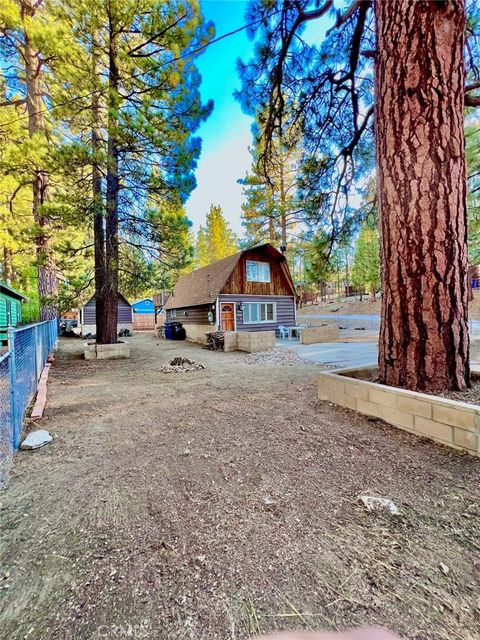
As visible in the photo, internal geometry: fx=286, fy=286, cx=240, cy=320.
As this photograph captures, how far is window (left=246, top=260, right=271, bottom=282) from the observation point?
52.2ft

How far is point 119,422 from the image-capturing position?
11.9 ft

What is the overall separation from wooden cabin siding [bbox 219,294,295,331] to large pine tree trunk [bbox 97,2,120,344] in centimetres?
632

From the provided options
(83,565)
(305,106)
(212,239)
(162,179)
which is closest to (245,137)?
(162,179)

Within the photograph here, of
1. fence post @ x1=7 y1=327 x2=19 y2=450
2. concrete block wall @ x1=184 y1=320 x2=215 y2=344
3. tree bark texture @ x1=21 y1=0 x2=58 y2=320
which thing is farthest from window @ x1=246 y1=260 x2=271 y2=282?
fence post @ x1=7 y1=327 x2=19 y2=450

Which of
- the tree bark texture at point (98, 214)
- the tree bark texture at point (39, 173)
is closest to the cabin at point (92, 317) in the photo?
the tree bark texture at point (39, 173)

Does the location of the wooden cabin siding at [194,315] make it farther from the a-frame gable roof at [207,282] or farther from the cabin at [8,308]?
the cabin at [8,308]

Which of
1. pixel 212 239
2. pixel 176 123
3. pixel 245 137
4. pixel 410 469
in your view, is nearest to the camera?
pixel 410 469

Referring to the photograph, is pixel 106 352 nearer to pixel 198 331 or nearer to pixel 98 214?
pixel 98 214

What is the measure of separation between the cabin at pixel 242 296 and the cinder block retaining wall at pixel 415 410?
37.1 feet

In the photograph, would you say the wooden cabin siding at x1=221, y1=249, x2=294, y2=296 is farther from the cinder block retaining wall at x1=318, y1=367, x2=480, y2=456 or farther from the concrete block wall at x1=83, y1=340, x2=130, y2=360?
the cinder block retaining wall at x1=318, y1=367, x2=480, y2=456

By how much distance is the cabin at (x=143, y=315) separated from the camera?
30.4m

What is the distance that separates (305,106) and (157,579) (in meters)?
7.31

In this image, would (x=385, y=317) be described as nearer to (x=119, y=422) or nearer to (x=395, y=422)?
(x=395, y=422)

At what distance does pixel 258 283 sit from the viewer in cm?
1625
